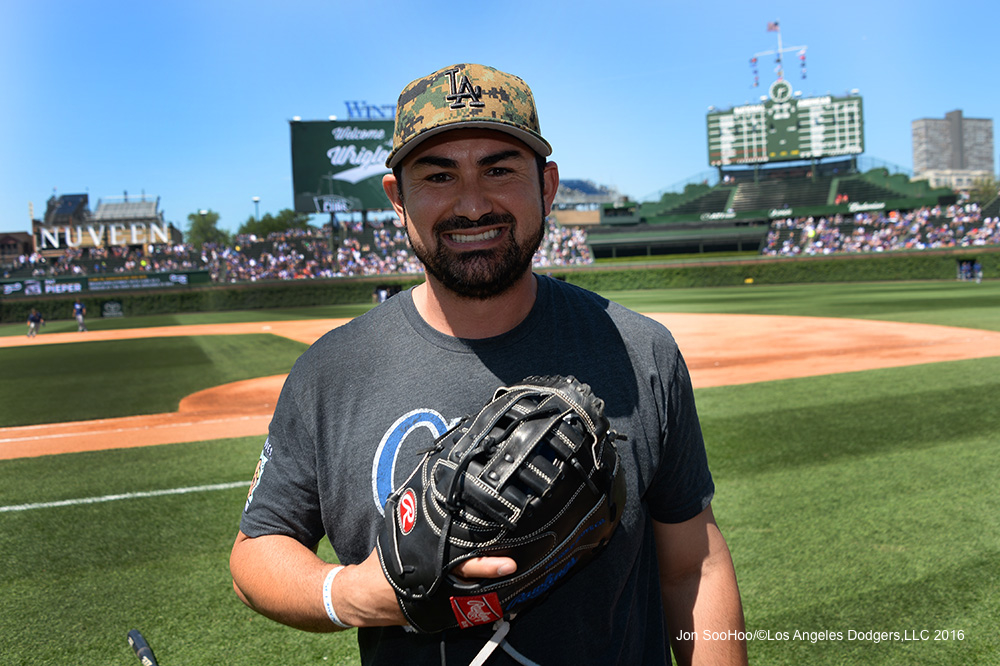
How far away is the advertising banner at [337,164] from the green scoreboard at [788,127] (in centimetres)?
3522

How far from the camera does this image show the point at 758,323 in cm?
2159

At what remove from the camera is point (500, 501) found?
1.34 m

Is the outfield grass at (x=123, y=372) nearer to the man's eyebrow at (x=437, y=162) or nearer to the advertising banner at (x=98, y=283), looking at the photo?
the man's eyebrow at (x=437, y=162)

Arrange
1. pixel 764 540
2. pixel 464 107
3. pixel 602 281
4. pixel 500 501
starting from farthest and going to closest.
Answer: pixel 602 281 < pixel 764 540 < pixel 464 107 < pixel 500 501

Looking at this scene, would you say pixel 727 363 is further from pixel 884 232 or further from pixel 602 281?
pixel 884 232

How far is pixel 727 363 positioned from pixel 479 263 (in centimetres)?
1291

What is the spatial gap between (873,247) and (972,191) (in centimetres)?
7914

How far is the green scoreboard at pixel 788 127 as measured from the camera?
65.2 metres

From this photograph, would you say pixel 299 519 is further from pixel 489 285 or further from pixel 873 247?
pixel 873 247

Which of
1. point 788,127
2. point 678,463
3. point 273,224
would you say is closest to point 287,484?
point 678,463

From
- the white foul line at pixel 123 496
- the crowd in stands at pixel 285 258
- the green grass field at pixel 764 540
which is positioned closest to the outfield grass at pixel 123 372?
the green grass field at pixel 764 540

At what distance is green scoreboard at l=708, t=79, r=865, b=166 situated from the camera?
2566 inches

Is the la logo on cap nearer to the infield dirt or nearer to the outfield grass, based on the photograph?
the infield dirt

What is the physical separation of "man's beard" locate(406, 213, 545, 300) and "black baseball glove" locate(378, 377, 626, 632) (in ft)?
1.09
